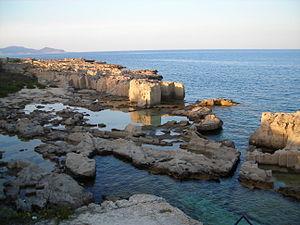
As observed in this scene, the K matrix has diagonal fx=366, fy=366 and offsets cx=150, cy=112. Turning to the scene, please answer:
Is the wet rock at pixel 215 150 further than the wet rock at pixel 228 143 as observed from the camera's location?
No

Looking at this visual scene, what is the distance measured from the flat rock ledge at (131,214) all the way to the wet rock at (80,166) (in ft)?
22.0

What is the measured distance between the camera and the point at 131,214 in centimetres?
1986

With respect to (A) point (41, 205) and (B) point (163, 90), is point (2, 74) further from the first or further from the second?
(A) point (41, 205)

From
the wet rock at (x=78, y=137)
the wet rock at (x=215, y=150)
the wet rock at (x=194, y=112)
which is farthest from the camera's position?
the wet rock at (x=194, y=112)

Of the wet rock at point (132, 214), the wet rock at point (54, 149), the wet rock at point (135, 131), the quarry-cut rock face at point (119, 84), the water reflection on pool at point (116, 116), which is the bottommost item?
the water reflection on pool at point (116, 116)

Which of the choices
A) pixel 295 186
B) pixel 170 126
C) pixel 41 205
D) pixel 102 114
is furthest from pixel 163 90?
pixel 41 205

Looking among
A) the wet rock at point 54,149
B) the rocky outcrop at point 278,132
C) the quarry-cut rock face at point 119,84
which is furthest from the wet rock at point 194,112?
the wet rock at point 54,149

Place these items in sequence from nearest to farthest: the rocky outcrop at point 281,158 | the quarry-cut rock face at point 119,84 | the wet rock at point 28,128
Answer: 1. the rocky outcrop at point 281,158
2. the wet rock at point 28,128
3. the quarry-cut rock face at point 119,84

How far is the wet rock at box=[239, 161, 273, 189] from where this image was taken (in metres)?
26.5

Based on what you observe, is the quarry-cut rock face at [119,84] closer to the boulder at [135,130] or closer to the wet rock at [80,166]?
the boulder at [135,130]

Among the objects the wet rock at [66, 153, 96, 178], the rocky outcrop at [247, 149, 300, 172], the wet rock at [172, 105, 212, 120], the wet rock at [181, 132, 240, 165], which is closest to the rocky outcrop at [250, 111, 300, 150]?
the rocky outcrop at [247, 149, 300, 172]

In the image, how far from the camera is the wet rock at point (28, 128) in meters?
38.1

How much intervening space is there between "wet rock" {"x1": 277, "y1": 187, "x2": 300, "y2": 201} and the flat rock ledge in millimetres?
8741

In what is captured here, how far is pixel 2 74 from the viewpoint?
249ft
